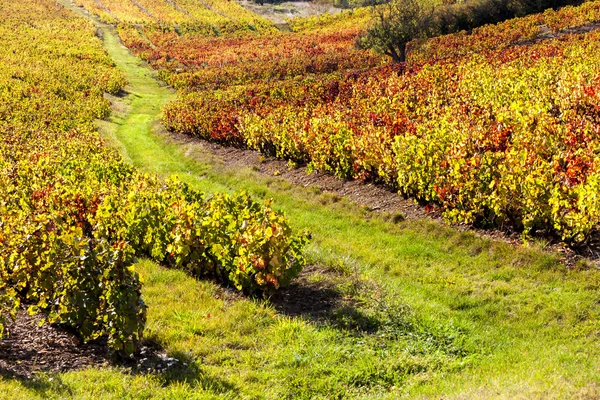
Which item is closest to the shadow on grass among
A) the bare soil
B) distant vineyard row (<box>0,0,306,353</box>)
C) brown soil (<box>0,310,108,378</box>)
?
distant vineyard row (<box>0,0,306,353</box>)

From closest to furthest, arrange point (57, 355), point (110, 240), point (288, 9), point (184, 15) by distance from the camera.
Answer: point (57, 355) → point (110, 240) → point (184, 15) → point (288, 9)

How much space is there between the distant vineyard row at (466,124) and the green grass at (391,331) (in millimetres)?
926

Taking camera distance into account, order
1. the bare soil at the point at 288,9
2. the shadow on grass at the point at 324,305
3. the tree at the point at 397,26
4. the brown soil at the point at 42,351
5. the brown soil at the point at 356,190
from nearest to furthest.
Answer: the brown soil at the point at 42,351, the shadow on grass at the point at 324,305, the brown soil at the point at 356,190, the tree at the point at 397,26, the bare soil at the point at 288,9

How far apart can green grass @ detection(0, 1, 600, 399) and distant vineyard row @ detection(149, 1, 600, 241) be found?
926 millimetres

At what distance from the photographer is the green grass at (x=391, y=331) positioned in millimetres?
6449

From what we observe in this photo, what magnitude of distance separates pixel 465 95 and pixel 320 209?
7.62 m

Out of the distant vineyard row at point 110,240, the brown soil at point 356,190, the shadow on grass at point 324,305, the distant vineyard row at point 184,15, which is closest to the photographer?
the distant vineyard row at point 110,240

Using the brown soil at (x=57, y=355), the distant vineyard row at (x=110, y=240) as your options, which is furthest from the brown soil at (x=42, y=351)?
the distant vineyard row at (x=110, y=240)

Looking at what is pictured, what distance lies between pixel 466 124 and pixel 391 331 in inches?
301

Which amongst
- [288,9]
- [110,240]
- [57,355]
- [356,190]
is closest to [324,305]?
[57,355]

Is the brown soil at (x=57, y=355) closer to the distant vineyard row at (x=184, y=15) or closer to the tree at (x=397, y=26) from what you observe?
the tree at (x=397, y=26)

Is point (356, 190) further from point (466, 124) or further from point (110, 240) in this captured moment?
point (110, 240)

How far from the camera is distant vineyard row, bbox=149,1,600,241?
10375mm

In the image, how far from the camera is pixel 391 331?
802cm
